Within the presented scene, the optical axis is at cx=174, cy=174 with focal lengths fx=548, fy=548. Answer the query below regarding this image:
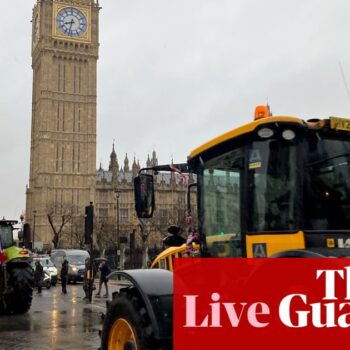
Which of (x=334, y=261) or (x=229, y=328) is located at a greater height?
(x=334, y=261)

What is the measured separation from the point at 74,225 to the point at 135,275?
228ft

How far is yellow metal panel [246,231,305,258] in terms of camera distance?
12.0 feet

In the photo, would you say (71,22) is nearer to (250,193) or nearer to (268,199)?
(250,193)

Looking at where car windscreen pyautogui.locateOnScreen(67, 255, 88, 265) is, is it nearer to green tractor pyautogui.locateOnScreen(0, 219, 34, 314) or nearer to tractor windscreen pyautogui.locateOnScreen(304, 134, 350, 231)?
green tractor pyautogui.locateOnScreen(0, 219, 34, 314)

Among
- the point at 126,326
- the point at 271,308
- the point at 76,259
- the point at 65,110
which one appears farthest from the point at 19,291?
the point at 65,110

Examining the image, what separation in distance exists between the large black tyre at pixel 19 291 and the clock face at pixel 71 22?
272ft

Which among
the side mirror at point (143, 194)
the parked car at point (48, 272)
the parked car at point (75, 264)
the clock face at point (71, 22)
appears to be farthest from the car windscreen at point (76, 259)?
the clock face at point (71, 22)

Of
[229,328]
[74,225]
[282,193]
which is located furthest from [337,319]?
[74,225]

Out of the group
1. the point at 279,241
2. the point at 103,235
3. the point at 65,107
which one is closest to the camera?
the point at 279,241

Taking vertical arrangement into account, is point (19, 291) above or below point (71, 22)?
below

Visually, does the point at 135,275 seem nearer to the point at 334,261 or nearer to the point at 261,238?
the point at 261,238

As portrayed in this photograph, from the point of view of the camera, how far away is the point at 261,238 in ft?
12.8

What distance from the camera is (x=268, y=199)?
3.87 metres

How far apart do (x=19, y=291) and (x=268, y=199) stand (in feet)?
35.4
